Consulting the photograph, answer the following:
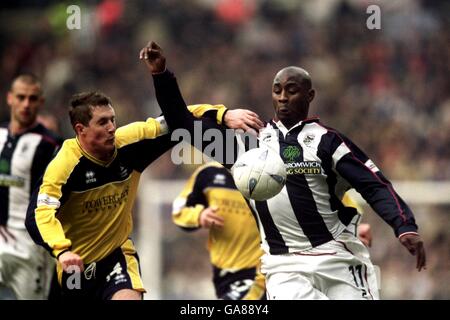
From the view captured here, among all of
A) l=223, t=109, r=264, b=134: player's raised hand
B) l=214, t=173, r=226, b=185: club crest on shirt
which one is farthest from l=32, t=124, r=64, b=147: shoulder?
l=223, t=109, r=264, b=134: player's raised hand

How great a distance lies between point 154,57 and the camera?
27.4 feet

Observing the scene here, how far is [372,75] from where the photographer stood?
1930 cm

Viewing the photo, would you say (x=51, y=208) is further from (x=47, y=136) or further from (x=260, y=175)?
(x=47, y=136)

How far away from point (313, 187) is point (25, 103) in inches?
137

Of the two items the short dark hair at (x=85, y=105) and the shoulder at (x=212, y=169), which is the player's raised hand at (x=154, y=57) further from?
the shoulder at (x=212, y=169)

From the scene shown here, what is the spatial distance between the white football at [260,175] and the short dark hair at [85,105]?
45.8 inches

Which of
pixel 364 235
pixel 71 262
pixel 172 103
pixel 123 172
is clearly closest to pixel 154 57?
pixel 172 103

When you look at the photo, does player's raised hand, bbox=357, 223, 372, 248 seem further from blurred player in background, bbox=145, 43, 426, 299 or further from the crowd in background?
the crowd in background

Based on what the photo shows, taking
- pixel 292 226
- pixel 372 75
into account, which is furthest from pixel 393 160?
pixel 292 226

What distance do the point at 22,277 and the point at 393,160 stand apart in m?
7.92

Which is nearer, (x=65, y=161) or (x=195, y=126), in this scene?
(x=65, y=161)

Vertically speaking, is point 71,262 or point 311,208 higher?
point 311,208

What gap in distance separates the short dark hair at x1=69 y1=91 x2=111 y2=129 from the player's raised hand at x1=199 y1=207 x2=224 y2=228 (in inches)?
76.8
